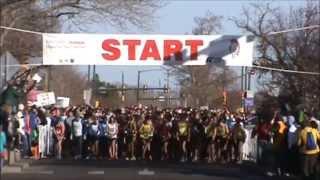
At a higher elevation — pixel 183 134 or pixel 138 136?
pixel 183 134

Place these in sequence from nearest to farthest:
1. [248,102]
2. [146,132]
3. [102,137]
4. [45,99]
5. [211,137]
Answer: [211,137] < [146,132] < [102,137] < [45,99] < [248,102]

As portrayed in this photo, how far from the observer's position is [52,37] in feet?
87.4

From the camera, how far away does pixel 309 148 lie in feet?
66.6

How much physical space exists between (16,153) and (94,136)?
13.5ft

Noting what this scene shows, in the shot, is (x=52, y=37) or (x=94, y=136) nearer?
(x=52, y=37)

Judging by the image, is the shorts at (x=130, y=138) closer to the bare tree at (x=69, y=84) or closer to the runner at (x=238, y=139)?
the runner at (x=238, y=139)

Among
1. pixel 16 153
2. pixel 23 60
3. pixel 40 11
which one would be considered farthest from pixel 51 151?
pixel 23 60

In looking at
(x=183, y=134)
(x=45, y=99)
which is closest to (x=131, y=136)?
(x=183, y=134)

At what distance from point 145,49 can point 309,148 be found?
25.9 ft

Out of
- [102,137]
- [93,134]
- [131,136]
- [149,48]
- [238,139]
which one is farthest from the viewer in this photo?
[102,137]

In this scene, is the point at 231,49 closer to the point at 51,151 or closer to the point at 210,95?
the point at 51,151

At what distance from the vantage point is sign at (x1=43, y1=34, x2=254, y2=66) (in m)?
26.5

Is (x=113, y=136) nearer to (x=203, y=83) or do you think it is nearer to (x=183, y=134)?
(x=183, y=134)

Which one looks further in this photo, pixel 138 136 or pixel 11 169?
pixel 138 136
